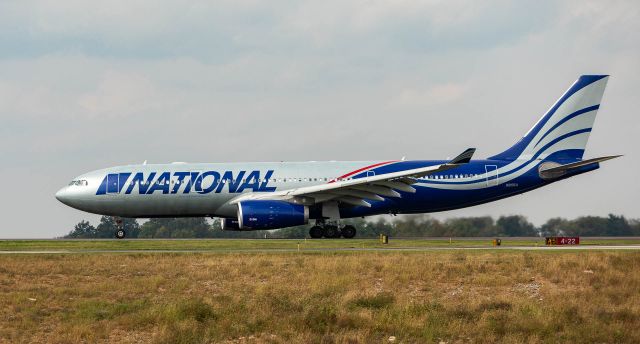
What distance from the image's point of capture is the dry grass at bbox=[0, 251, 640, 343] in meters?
17.9

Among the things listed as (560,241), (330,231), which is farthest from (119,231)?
(560,241)

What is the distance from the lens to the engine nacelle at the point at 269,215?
39531 millimetres

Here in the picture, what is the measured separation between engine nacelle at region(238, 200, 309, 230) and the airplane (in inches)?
26.1

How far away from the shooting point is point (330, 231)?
4319 centimetres

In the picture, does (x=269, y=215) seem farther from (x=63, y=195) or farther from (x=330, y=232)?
(x=63, y=195)

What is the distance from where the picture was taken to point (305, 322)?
18.3 m

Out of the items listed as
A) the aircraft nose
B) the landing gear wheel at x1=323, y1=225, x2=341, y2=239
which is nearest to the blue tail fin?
the landing gear wheel at x1=323, y1=225, x2=341, y2=239

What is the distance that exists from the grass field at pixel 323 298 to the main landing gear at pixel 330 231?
1350 cm

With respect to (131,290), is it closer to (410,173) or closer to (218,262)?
(218,262)

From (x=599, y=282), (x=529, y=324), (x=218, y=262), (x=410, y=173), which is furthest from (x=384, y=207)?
(x=529, y=324)

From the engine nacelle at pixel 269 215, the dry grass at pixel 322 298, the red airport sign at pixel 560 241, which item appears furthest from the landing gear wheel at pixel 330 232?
the dry grass at pixel 322 298

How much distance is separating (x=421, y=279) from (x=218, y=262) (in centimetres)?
→ 673

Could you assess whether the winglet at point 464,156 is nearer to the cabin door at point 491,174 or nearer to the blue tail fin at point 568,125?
the cabin door at point 491,174

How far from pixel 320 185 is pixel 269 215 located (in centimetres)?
357
